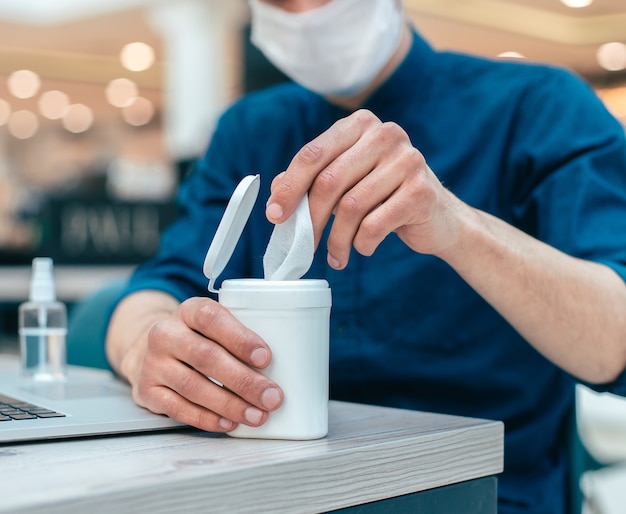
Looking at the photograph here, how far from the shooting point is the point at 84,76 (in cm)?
1173

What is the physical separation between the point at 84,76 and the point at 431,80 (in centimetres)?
1135

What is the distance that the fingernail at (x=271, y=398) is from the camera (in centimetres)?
59

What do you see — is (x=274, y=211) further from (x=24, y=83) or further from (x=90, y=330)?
(x=24, y=83)

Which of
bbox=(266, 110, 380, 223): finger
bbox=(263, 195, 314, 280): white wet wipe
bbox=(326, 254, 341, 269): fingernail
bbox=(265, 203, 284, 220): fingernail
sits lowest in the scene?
bbox=(326, 254, 341, 269): fingernail

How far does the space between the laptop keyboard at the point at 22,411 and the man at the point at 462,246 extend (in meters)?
0.08

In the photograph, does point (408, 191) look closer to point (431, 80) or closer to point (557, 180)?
point (557, 180)

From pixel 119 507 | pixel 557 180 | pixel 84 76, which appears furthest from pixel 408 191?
pixel 84 76

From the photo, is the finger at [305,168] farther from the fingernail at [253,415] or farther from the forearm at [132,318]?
the forearm at [132,318]

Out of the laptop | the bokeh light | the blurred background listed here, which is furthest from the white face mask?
the bokeh light

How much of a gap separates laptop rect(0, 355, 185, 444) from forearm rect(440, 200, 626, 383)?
1.01ft

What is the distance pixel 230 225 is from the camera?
2.00 feet

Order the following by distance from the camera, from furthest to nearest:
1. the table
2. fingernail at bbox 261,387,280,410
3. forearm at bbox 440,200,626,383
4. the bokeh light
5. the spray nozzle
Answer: the bokeh light → the spray nozzle → forearm at bbox 440,200,626,383 → fingernail at bbox 261,387,280,410 → the table

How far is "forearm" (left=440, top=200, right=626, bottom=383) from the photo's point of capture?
0.76 m

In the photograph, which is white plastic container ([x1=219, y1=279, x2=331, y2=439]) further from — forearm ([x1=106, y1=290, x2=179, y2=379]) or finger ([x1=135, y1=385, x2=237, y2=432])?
forearm ([x1=106, y1=290, x2=179, y2=379])
